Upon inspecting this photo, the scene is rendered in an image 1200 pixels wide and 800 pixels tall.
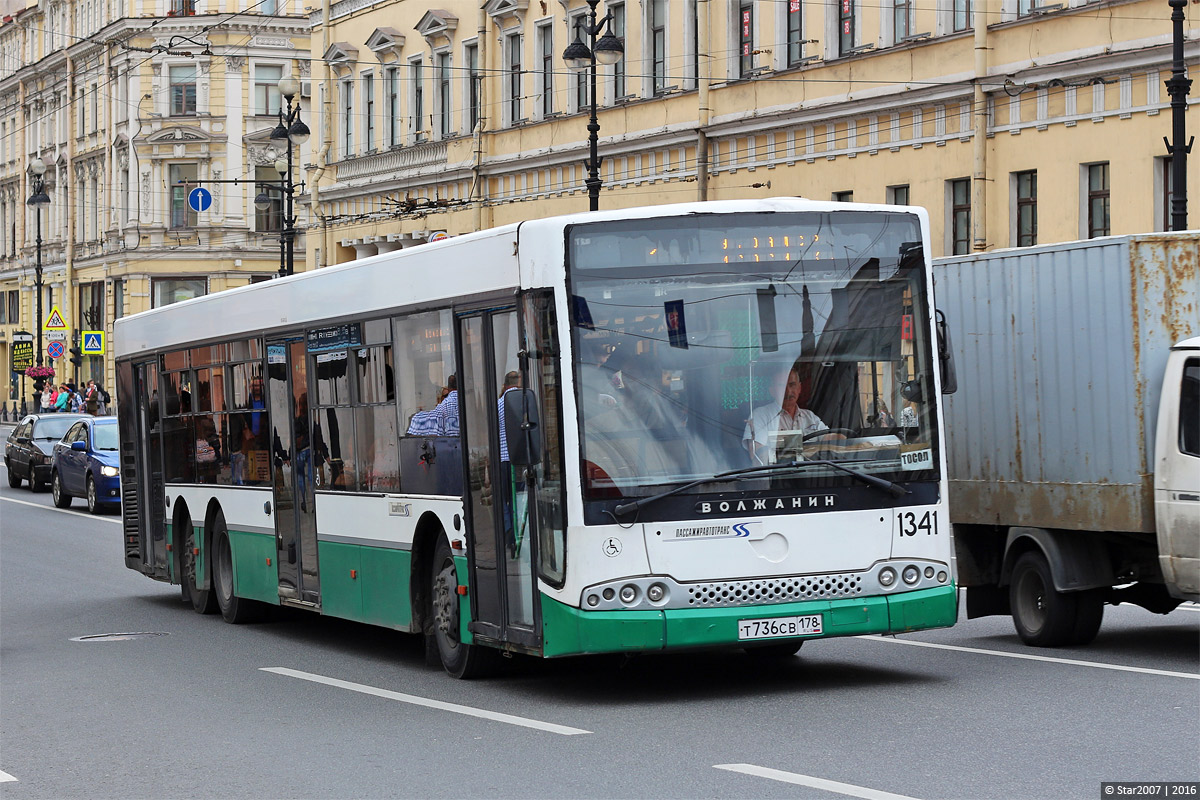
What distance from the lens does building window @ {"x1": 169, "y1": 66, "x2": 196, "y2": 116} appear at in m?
82.4

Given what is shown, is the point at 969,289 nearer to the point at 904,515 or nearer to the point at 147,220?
the point at 904,515

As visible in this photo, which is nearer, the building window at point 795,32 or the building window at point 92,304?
the building window at point 795,32

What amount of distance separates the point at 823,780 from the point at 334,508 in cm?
660

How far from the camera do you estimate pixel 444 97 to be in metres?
49.4

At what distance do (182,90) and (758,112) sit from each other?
163 ft

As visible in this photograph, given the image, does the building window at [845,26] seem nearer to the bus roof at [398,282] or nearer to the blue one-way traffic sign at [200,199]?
the bus roof at [398,282]

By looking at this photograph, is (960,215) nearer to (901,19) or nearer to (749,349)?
(901,19)

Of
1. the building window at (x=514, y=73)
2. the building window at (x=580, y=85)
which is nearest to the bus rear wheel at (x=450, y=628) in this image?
the building window at (x=580, y=85)

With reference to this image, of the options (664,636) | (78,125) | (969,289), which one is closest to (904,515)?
(664,636)

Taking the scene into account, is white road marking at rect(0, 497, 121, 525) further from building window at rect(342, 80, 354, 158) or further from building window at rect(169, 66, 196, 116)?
building window at rect(169, 66, 196, 116)

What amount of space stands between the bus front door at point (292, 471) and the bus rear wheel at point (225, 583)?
1.44 meters

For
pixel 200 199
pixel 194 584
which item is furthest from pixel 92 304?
pixel 194 584

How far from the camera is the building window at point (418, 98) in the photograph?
50781mm

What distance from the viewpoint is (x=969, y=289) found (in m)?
14.1
